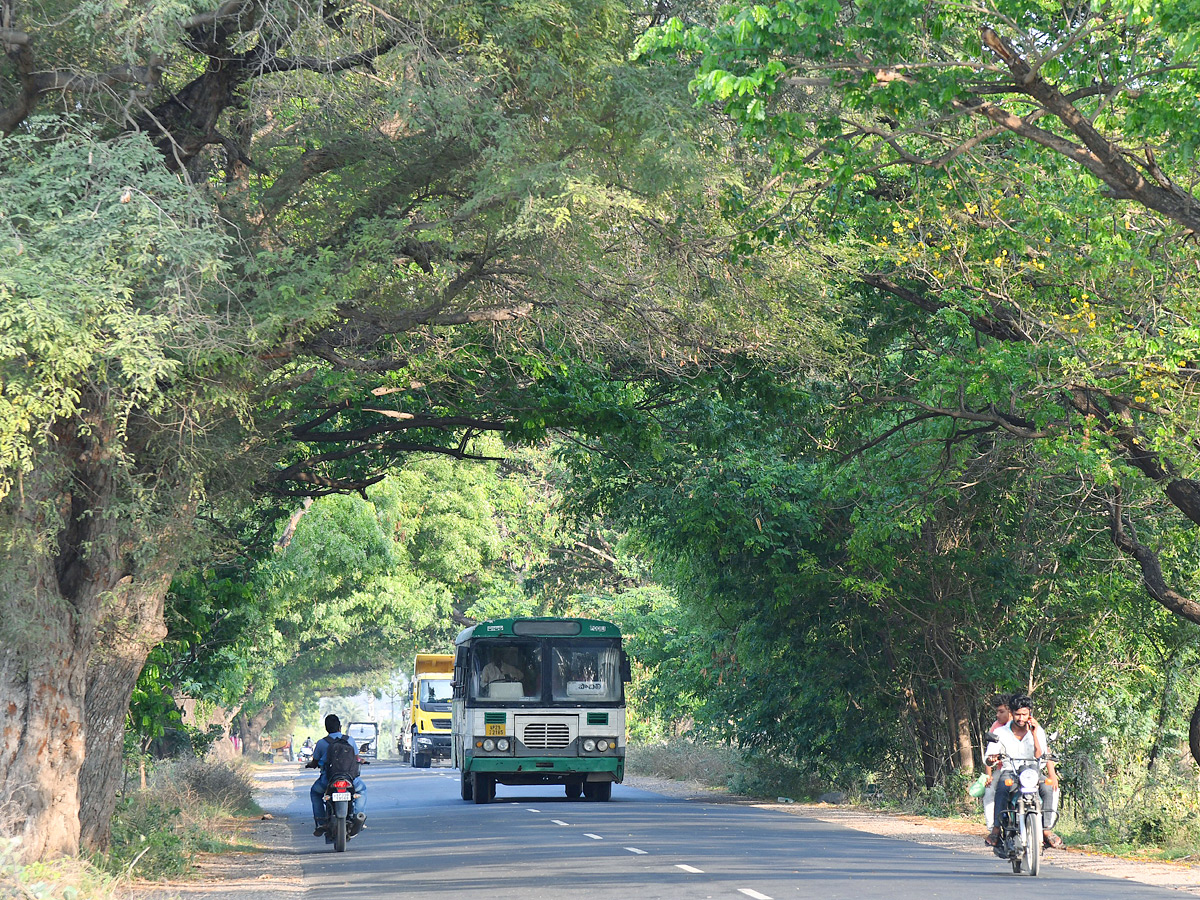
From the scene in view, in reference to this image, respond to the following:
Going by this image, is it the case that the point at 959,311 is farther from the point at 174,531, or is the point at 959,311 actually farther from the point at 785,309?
the point at 174,531

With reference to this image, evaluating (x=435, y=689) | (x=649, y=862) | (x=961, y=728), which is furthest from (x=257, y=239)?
(x=435, y=689)

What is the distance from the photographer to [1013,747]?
1537 cm

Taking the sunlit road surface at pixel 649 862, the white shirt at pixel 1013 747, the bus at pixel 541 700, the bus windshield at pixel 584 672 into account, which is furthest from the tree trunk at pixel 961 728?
the white shirt at pixel 1013 747

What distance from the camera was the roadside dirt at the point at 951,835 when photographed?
15.2 m

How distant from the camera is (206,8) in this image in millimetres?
11758

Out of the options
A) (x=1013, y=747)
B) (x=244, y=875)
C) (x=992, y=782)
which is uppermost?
(x=1013, y=747)

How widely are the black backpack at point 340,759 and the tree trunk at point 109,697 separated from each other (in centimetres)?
309

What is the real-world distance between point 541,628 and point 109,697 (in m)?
12.8

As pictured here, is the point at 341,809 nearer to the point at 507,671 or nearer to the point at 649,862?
the point at 649,862

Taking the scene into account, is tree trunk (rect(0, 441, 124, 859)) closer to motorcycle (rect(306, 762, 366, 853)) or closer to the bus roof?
motorcycle (rect(306, 762, 366, 853))

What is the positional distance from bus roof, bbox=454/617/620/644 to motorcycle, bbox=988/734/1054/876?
1402cm

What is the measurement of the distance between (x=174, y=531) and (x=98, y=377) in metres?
3.01

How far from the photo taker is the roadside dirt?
1525 cm

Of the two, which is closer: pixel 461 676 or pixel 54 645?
pixel 54 645
